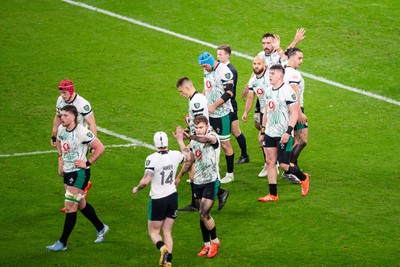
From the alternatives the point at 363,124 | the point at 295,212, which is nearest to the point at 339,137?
the point at 363,124

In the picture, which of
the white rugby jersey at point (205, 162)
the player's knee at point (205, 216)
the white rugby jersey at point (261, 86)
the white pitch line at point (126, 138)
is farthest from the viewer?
the white pitch line at point (126, 138)

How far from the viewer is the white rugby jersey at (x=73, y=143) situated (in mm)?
16250

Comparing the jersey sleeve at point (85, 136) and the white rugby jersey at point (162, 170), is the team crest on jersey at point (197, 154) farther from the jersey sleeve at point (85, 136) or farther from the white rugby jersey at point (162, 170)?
the jersey sleeve at point (85, 136)

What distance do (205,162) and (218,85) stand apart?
12.2 feet

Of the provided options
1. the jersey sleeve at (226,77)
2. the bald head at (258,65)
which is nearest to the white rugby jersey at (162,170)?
the jersey sleeve at (226,77)

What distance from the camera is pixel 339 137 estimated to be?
2198 centimetres

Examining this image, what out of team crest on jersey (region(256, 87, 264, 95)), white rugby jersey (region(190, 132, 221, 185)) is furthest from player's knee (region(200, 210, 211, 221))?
team crest on jersey (region(256, 87, 264, 95))

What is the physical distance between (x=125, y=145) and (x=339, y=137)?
4820 mm

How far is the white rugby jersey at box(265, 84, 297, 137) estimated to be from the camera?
58.8 ft

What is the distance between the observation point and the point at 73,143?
1625cm

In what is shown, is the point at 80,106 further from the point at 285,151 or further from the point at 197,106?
the point at 285,151

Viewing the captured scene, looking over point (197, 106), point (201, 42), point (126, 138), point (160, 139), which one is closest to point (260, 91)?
point (197, 106)

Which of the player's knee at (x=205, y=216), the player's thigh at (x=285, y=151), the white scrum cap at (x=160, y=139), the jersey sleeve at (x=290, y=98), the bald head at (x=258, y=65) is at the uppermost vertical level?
the bald head at (x=258, y=65)

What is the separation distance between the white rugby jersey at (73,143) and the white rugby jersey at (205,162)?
1809mm
